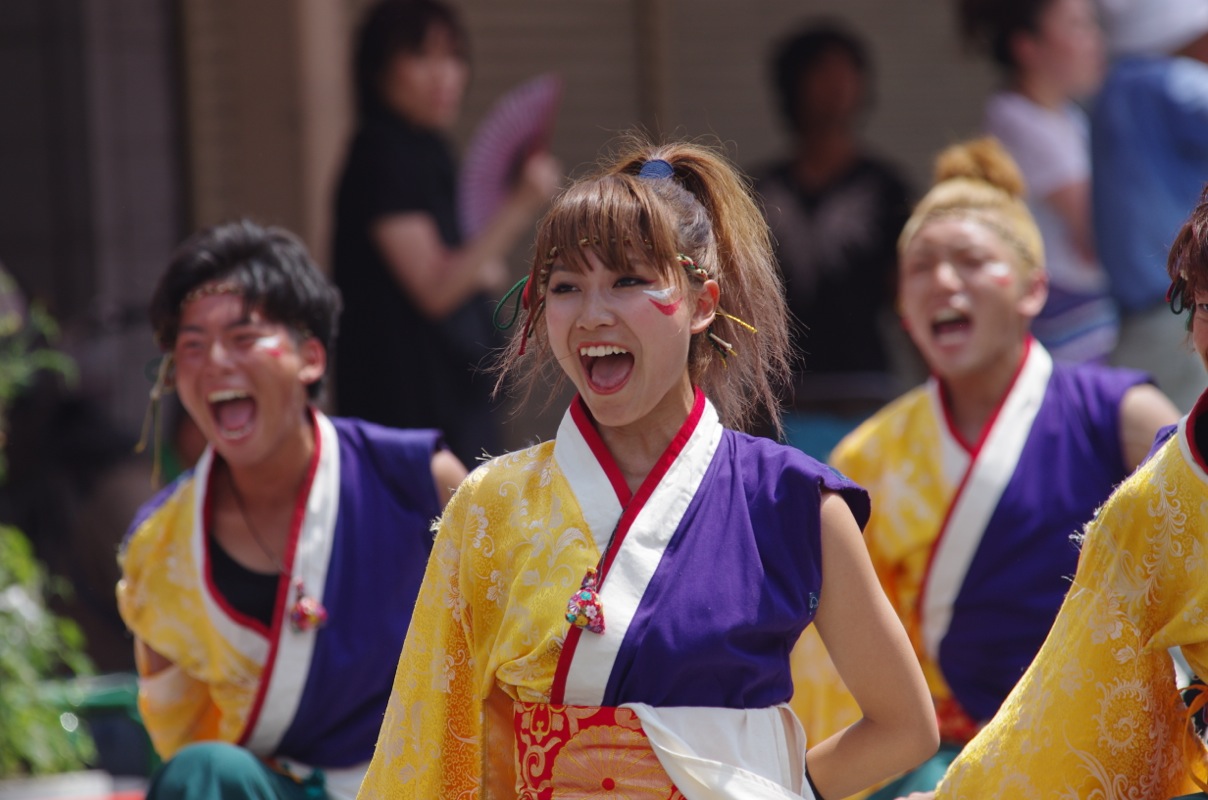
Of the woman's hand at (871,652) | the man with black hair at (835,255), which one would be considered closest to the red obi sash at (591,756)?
the woman's hand at (871,652)

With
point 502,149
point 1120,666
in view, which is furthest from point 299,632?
point 502,149

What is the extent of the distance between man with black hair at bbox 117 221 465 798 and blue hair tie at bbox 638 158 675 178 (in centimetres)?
93

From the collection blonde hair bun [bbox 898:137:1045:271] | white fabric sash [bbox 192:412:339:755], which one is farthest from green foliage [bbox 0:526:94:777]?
blonde hair bun [bbox 898:137:1045:271]

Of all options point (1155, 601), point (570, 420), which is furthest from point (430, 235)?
point (1155, 601)

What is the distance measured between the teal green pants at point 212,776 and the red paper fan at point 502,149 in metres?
2.44

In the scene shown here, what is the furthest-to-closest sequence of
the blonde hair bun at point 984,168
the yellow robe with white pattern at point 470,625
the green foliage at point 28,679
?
the green foliage at point 28,679
the blonde hair bun at point 984,168
the yellow robe with white pattern at point 470,625

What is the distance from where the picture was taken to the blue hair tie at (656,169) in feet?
8.09

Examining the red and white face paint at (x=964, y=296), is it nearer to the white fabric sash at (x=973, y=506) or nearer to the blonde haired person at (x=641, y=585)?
the white fabric sash at (x=973, y=506)

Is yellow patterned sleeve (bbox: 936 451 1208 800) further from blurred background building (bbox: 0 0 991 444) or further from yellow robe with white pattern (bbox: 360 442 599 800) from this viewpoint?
blurred background building (bbox: 0 0 991 444)

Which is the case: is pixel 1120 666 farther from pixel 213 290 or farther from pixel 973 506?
pixel 213 290

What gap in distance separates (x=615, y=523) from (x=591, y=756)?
12.4 inches

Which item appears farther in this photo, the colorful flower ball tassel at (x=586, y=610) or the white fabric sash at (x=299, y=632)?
the white fabric sash at (x=299, y=632)

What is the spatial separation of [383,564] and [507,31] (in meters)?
3.63

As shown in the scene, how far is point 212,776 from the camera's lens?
2881 mm
